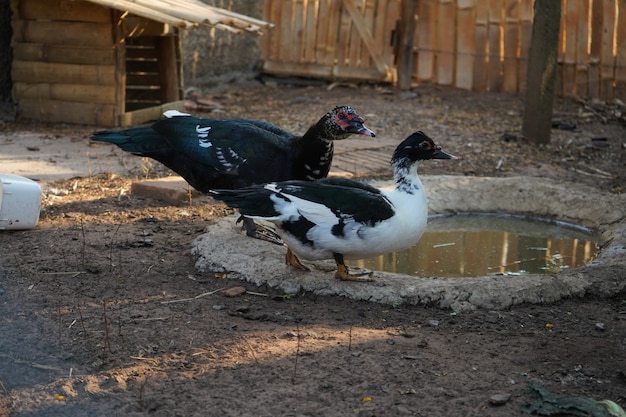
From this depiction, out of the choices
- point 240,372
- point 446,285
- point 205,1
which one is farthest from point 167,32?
point 240,372

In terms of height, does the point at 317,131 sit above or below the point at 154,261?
above

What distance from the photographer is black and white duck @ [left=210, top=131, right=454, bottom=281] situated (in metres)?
4.73

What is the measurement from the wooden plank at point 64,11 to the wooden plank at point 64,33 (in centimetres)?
5

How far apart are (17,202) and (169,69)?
183 inches

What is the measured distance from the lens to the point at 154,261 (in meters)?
5.49

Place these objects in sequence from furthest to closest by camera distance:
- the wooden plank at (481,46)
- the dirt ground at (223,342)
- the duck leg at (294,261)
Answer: the wooden plank at (481,46), the duck leg at (294,261), the dirt ground at (223,342)

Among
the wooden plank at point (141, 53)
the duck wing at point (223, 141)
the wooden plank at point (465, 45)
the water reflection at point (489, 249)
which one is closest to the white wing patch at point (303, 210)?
the duck wing at point (223, 141)

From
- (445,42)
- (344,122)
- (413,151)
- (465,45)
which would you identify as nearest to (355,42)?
(445,42)

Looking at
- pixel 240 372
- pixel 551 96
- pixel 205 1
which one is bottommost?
pixel 240 372

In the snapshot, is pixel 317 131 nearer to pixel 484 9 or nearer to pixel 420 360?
pixel 420 360

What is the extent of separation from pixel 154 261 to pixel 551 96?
5.00m

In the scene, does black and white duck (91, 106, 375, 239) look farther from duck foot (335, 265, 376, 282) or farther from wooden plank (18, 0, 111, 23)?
wooden plank (18, 0, 111, 23)

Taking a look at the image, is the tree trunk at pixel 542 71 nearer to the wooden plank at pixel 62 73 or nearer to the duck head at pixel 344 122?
the duck head at pixel 344 122

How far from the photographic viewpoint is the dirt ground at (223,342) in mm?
3639
